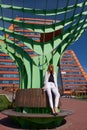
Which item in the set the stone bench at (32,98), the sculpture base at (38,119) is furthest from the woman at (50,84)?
the stone bench at (32,98)

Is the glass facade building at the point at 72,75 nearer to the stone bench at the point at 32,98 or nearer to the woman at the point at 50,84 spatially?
the stone bench at the point at 32,98

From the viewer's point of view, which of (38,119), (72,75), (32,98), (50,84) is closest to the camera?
(50,84)

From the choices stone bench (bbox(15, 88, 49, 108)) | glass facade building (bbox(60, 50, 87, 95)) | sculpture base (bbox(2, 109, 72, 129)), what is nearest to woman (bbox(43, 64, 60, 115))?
sculpture base (bbox(2, 109, 72, 129))

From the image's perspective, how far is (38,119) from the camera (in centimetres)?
1190

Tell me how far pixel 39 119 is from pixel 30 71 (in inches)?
139

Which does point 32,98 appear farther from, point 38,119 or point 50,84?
point 50,84

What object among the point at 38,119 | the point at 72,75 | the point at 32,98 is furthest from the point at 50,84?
the point at 72,75

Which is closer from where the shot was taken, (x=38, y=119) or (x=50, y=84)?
(x=50, y=84)

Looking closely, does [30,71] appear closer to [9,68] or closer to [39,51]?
[39,51]

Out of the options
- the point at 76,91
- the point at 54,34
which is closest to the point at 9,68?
the point at 76,91

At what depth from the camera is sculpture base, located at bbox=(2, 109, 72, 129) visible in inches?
452

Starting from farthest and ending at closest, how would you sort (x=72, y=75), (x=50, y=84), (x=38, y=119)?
Answer: (x=72, y=75)
(x=38, y=119)
(x=50, y=84)

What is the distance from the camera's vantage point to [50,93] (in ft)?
38.1

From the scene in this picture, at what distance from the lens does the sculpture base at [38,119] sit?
37.7 ft
